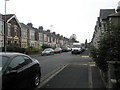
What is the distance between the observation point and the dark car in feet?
16.4

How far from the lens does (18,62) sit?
19.3 feet

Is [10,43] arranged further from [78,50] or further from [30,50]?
[78,50]

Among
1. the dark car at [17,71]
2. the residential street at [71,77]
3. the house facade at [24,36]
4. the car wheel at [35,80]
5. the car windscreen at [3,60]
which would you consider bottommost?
the residential street at [71,77]

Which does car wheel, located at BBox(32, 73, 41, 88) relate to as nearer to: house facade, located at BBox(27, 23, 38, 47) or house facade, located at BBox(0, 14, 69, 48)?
house facade, located at BBox(0, 14, 69, 48)

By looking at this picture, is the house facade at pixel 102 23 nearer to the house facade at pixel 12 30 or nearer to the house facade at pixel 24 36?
the house facade at pixel 12 30

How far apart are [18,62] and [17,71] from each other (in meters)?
0.48

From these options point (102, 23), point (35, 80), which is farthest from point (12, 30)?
point (35, 80)

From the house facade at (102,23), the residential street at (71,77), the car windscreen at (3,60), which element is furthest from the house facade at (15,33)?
the car windscreen at (3,60)

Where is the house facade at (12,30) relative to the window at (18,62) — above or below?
above

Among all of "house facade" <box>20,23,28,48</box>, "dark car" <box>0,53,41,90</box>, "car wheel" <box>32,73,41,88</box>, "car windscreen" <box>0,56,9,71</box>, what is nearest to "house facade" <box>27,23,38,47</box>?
"house facade" <box>20,23,28,48</box>

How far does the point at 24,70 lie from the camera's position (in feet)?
19.5

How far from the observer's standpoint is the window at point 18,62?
5.49m

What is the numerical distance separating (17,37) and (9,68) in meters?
34.9

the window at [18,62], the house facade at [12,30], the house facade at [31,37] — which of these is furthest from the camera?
the house facade at [31,37]
